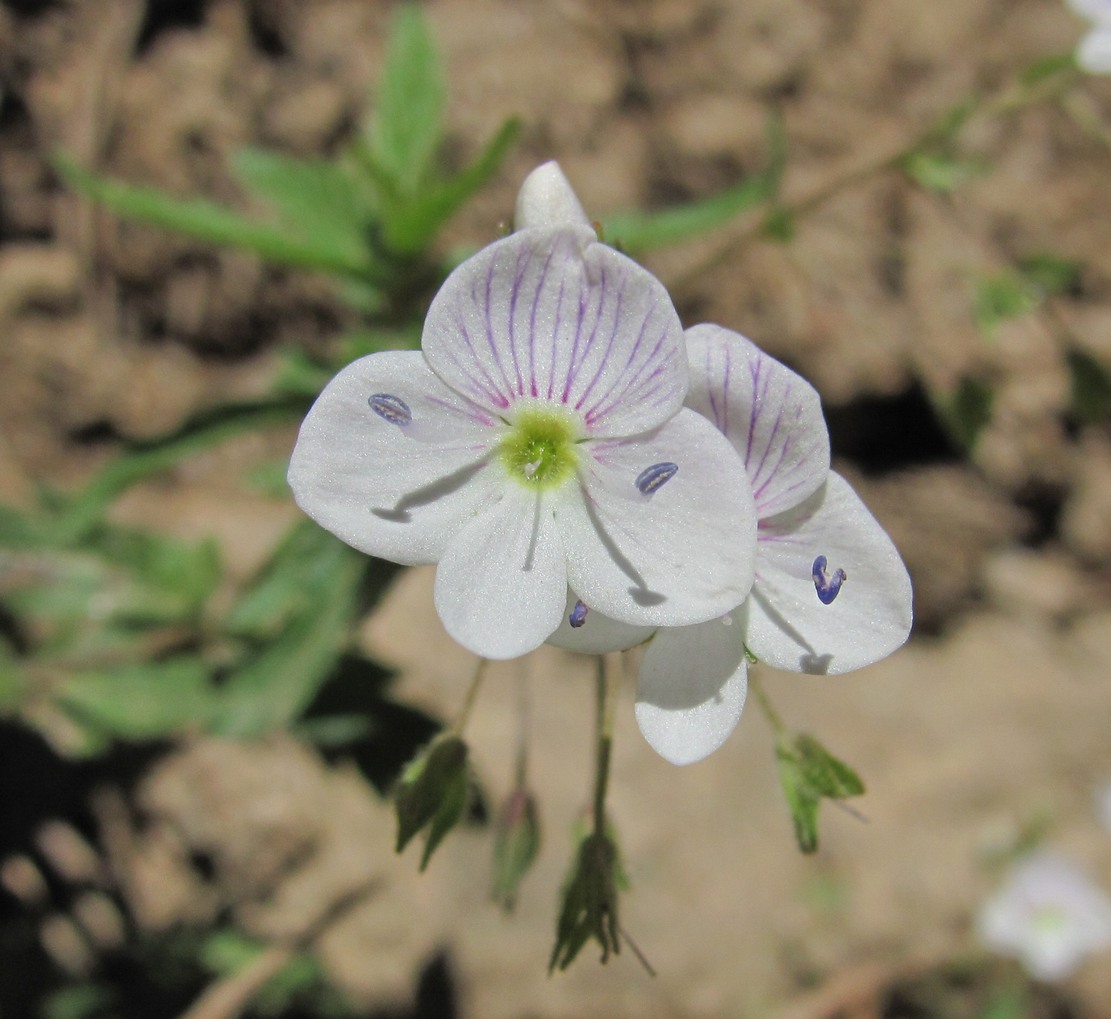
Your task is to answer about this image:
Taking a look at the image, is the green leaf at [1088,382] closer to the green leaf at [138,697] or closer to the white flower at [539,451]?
the white flower at [539,451]

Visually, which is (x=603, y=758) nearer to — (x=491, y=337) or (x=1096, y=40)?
(x=491, y=337)

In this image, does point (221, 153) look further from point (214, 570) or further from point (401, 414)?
point (401, 414)

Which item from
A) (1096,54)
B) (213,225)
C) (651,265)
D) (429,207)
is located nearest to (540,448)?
(429,207)

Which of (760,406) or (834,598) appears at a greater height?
(760,406)

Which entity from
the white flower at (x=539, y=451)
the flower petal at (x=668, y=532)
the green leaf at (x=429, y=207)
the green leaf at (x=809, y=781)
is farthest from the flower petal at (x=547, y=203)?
the green leaf at (x=809, y=781)

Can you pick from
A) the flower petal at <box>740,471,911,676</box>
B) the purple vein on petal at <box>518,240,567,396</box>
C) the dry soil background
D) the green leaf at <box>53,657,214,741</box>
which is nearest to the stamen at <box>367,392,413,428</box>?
the purple vein on petal at <box>518,240,567,396</box>

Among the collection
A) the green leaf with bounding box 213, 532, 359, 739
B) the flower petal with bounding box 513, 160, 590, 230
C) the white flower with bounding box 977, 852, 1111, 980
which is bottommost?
the white flower with bounding box 977, 852, 1111, 980

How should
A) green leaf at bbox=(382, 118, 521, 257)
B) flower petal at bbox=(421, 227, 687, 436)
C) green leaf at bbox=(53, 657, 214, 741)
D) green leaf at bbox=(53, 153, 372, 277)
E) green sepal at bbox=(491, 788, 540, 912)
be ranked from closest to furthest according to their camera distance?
flower petal at bbox=(421, 227, 687, 436) → green sepal at bbox=(491, 788, 540, 912) → green leaf at bbox=(382, 118, 521, 257) → green leaf at bbox=(53, 153, 372, 277) → green leaf at bbox=(53, 657, 214, 741)

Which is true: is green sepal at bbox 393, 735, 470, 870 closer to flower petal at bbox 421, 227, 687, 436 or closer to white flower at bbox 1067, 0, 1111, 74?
flower petal at bbox 421, 227, 687, 436
